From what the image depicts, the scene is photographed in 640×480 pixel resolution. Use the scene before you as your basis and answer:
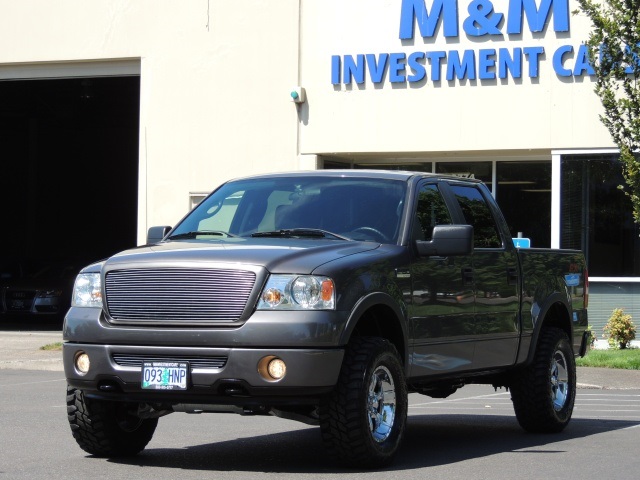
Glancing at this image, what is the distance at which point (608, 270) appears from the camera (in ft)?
75.3

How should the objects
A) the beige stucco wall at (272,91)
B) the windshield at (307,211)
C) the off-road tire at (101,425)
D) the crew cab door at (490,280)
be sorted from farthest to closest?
the beige stucco wall at (272,91)
the crew cab door at (490,280)
the windshield at (307,211)
the off-road tire at (101,425)

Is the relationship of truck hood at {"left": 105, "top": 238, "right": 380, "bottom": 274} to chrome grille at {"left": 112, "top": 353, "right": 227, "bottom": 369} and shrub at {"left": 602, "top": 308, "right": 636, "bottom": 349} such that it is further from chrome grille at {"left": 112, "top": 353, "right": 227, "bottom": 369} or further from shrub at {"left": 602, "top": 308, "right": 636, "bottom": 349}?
shrub at {"left": 602, "top": 308, "right": 636, "bottom": 349}

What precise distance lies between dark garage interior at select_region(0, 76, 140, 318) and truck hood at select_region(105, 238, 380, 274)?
112 ft

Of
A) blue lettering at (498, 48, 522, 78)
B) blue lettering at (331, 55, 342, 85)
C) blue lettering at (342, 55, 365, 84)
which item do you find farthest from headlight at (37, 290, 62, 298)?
blue lettering at (498, 48, 522, 78)

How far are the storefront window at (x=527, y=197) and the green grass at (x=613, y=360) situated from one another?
378cm

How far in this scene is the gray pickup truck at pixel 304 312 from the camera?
798 cm

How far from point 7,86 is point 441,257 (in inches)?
1204

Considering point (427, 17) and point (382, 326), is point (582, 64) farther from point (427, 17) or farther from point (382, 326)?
point (382, 326)

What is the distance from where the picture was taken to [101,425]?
8.84 metres

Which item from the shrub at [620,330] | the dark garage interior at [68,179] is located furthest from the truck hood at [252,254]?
the dark garage interior at [68,179]

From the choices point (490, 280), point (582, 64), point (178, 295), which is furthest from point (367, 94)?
point (178, 295)

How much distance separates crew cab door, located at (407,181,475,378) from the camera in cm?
912

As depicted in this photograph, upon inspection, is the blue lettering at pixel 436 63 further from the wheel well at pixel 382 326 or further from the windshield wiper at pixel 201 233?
the wheel well at pixel 382 326

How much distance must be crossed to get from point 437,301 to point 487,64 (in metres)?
14.4
